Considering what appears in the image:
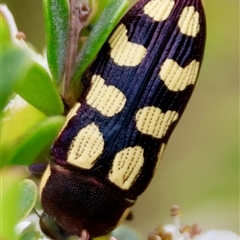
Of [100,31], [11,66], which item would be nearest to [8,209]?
[11,66]

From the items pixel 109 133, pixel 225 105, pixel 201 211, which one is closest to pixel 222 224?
pixel 201 211

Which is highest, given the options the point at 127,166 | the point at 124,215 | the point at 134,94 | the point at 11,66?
the point at 11,66

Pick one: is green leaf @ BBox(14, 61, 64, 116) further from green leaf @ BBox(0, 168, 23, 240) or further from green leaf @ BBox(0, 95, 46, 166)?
green leaf @ BBox(0, 168, 23, 240)

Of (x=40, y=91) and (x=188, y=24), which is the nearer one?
(x=40, y=91)

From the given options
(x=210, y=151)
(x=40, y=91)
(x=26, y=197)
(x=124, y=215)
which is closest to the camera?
(x=26, y=197)

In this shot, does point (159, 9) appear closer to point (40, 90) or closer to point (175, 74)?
point (175, 74)

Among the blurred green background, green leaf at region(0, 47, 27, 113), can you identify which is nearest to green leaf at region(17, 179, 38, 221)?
green leaf at region(0, 47, 27, 113)
